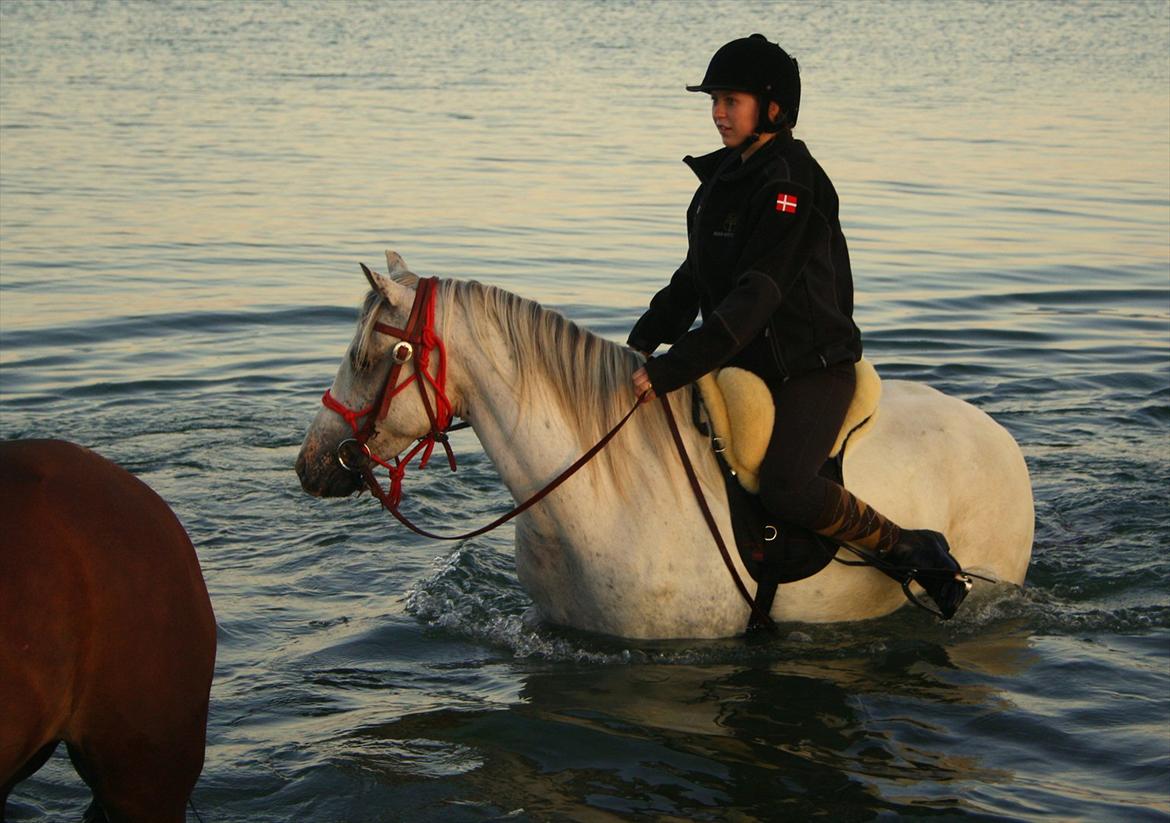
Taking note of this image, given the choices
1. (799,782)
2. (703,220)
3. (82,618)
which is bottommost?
(799,782)

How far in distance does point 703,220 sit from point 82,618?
291cm

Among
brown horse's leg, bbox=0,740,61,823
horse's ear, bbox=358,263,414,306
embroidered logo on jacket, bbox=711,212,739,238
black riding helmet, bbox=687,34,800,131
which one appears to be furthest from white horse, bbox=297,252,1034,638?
brown horse's leg, bbox=0,740,61,823

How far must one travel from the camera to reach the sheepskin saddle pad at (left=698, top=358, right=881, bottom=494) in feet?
17.1

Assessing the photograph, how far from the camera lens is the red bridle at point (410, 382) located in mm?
4891

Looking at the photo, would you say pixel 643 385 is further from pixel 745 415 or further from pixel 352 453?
pixel 352 453

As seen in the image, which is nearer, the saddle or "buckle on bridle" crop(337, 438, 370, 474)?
"buckle on bridle" crop(337, 438, 370, 474)

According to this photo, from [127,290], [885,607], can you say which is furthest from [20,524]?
[127,290]

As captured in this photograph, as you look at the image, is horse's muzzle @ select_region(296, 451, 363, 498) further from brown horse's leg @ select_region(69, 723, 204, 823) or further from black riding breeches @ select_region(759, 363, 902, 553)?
brown horse's leg @ select_region(69, 723, 204, 823)

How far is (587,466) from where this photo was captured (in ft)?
17.0

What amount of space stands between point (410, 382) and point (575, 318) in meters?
6.84

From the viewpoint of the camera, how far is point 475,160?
19172 millimetres

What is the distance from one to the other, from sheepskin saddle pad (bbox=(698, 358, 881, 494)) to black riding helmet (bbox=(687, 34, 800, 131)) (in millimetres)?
946

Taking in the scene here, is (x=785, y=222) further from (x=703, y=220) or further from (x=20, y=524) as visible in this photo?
(x=20, y=524)

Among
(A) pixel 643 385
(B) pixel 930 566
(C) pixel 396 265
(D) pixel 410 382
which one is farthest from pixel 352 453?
(B) pixel 930 566
